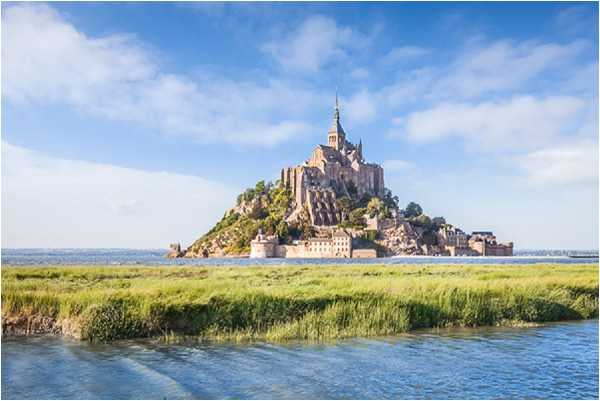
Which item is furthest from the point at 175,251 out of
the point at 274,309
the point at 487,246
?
the point at 274,309

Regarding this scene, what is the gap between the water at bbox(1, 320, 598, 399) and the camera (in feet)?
33.9

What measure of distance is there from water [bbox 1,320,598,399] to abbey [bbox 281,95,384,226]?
124 metres

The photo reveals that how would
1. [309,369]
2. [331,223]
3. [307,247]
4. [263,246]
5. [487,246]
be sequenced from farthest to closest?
[487,246], [331,223], [307,247], [263,246], [309,369]

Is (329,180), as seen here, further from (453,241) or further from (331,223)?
(453,241)

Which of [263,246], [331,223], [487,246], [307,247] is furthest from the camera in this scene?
[487,246]

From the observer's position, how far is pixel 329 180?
148 meters

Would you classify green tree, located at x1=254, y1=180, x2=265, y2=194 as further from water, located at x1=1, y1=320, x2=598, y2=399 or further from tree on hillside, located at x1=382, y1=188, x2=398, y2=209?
water, located at x1=1, y1=320, x2=598, y2=399

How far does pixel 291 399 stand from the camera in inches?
392

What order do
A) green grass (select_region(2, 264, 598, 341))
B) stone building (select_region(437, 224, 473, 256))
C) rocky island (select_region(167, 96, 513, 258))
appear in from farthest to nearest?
stone building (select_region(437, 224, 473, 256)), rocky island (select_region(167, 96, 513, 258)), green grass (select_region(2, 264, 598, 341))

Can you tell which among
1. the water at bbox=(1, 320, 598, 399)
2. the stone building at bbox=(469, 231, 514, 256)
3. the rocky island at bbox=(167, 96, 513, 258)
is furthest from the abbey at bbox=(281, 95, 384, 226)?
the water at bbox=(1, 320, 598, 399)

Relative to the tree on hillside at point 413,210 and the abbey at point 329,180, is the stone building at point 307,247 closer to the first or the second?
the abbey at point 329,180

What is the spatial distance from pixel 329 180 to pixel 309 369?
137m

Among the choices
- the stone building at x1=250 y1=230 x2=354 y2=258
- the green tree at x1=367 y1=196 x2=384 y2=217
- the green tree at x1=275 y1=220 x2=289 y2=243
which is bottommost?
the stone building at x1=250 y1=230 x2=354 y2=258

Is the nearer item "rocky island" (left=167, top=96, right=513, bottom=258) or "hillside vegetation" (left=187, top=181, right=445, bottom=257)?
"rocky island" (left=167, top=96, right=513, bottom=258)
